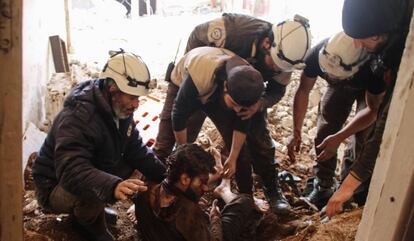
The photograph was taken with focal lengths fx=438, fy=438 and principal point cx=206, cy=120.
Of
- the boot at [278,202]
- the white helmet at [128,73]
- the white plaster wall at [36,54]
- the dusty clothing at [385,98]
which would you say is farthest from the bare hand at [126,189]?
the white plaster wall at [36,54]

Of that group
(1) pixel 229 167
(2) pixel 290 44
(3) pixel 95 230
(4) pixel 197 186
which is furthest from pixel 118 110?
(2) pixel 290 44

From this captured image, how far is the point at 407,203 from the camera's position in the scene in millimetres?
1160

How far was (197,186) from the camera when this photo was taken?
2.49 metres

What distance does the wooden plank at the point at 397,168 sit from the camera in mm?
1109

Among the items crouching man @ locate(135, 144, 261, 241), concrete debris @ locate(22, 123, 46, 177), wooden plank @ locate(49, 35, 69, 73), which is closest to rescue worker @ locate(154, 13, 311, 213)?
crouching man @ locate(135, 144, 261, 241)

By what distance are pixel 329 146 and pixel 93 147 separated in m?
1.70

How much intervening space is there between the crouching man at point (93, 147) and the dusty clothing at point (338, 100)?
1.21m

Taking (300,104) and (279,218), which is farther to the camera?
(279,218)

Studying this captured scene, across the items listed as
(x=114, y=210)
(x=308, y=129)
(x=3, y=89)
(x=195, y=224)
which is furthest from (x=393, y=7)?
(x=308, y=129)

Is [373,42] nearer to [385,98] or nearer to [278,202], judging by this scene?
[385,98]

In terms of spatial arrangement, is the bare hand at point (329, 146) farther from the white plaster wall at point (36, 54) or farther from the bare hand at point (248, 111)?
the white plaster wall at point (36, 54)

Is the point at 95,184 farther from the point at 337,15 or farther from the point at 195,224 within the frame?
the point at 337,15

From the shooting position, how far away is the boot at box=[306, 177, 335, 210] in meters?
3.72

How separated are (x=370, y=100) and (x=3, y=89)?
2557mm
